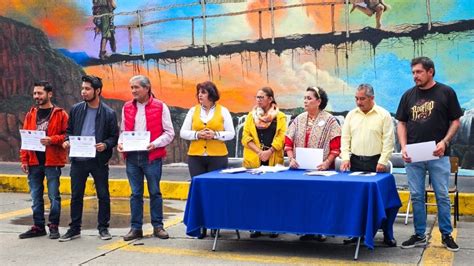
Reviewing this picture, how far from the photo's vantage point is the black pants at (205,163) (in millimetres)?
7426

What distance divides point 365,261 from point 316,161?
50.7 inches

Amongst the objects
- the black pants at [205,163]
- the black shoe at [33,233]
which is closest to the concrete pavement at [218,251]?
the black shoe at [33,233]

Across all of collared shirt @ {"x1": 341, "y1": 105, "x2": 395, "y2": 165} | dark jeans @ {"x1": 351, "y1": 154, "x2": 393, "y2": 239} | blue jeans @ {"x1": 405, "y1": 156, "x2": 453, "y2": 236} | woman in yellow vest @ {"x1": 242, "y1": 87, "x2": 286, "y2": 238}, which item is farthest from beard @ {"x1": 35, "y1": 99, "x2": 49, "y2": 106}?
blue jeans @ {"x1": 405, "y1": 156, "x2": 453, "y2": 236}

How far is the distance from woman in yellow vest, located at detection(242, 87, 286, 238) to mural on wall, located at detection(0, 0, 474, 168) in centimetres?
402

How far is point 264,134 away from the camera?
737cm

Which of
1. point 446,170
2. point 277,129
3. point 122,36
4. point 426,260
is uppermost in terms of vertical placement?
point 122,36

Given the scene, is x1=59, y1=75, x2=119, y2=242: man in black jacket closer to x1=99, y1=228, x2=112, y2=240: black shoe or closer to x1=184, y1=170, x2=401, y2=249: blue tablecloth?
x1=99, y1=228, x2=112, y2=240: black shoe

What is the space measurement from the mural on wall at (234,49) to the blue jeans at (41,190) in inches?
192

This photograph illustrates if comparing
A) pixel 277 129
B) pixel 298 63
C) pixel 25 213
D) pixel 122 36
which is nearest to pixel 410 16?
pixel 298 63

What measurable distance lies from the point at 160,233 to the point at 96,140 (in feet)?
4.23

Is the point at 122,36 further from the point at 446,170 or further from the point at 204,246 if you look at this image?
the point at 446,170

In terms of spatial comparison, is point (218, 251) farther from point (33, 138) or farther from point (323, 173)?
point (33, 138)

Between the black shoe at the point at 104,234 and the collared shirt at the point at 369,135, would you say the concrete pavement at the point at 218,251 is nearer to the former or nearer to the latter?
the black shoe at the point at 104,234

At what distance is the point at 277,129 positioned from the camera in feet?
24.2
